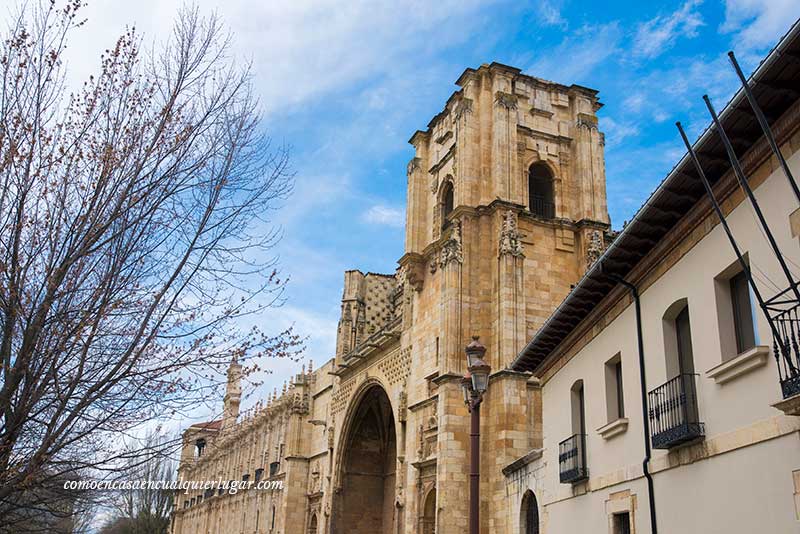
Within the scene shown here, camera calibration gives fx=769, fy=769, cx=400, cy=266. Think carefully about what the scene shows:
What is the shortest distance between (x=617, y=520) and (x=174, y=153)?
9.31m

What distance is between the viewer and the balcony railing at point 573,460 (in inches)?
571

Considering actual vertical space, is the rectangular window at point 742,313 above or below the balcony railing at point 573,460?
above

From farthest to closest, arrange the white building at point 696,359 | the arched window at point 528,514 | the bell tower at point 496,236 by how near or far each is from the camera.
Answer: the bell tower at point 496,236 → the arched window at point 528,514 → the white building at point 696,359

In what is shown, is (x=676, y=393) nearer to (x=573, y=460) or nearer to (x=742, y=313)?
(x=742, y=313)

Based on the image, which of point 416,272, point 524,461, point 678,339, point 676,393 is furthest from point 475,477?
point 416,272

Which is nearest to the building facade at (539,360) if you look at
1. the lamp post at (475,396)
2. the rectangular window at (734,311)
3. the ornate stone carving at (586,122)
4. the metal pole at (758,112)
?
the rectangular window at (734,311)

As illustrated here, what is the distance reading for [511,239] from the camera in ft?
89.4

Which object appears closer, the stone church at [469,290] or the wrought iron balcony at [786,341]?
the wrought iron balcony at [786,341]

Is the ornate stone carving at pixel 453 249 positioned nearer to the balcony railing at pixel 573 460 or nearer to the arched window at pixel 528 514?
the arched window at pixel 528 514

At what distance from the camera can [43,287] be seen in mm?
9602

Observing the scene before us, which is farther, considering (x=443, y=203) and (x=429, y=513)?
(x=443, y=203)

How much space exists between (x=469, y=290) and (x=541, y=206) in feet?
19.0

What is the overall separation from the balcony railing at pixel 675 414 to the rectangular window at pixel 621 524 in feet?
7.11

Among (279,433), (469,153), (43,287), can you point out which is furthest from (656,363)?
(279,433)
